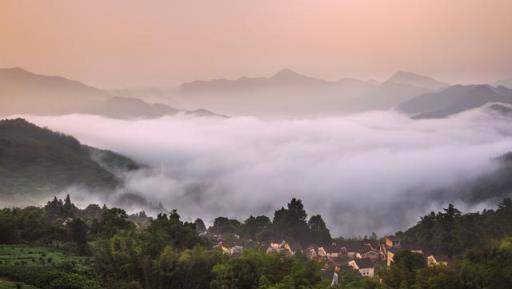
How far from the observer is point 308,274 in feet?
62.4

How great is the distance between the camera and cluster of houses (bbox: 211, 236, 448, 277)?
38125mm

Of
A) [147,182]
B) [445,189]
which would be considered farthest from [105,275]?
[147,182]

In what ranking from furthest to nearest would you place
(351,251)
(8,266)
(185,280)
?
(351,251) → (185,280) → (8,266)

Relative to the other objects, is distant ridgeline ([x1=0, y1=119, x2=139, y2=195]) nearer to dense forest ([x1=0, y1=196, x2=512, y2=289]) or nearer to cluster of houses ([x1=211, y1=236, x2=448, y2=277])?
cluster of houses ([x1=211, y1=236, x2=448, y2=277])

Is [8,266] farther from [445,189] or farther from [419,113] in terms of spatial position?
[419,113]

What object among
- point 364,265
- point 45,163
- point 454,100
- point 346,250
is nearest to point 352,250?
point 346,250

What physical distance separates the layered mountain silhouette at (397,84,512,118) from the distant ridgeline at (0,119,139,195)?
100832 mm

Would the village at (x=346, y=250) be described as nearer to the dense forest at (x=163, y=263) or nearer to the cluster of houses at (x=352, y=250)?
the cluster of houses at (x=352, y=250)

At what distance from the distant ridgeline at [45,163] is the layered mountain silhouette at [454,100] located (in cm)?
10083

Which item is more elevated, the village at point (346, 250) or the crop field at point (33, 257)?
→ the village at point (346, 250)

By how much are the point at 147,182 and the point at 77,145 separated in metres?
12.2

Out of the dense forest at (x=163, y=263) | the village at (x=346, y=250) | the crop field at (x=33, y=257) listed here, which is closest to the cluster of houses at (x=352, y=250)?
the village at (x=346, y=250)

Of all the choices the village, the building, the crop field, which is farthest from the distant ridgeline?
the crop field

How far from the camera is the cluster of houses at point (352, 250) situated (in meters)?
38.1
